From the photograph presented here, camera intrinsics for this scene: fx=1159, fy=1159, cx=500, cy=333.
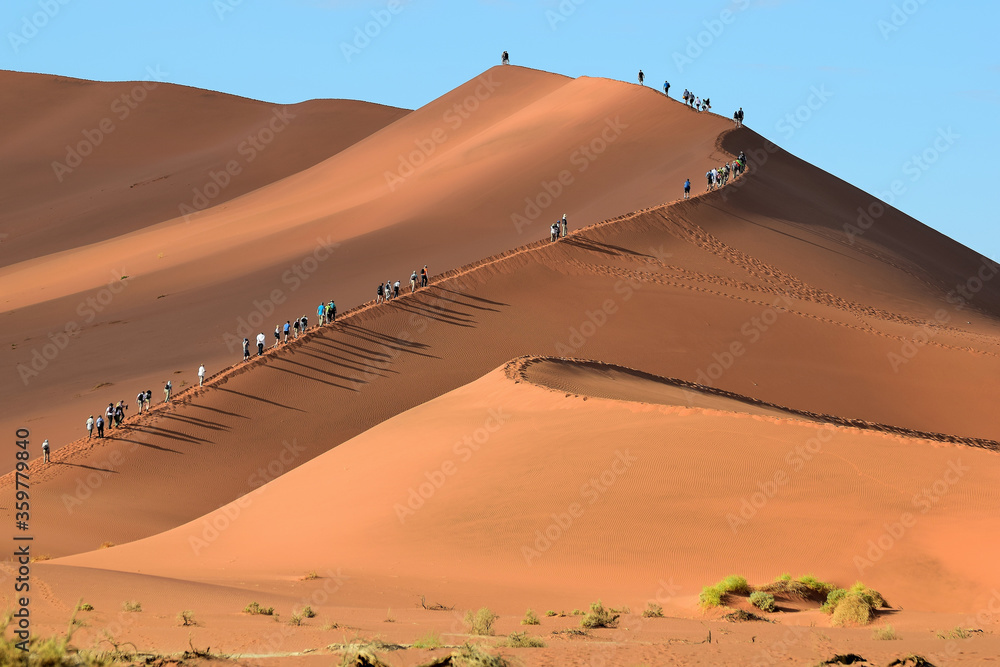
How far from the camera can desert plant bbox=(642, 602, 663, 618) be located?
14.1 meters

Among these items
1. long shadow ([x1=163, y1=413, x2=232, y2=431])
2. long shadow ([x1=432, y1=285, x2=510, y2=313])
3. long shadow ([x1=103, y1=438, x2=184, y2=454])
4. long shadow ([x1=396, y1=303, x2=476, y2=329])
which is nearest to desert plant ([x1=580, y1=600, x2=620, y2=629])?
long shadow ([x1=103, y1=438, x2=184, y2=454])

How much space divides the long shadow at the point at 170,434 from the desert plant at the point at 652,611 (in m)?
17.2

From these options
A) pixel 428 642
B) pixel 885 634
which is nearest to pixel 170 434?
pixel 428 642

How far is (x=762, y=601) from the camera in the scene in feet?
48.1

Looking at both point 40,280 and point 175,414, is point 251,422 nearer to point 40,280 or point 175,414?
point 175,414

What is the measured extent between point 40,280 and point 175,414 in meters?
31.4

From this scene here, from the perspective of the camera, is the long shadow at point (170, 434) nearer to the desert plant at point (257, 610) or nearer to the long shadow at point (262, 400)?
the long shadow at point (262, 400)

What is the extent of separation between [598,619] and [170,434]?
18.7 m

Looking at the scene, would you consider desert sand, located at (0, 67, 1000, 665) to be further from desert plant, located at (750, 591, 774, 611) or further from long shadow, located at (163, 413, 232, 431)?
desert plant, located at (750, 591, 774, 611)

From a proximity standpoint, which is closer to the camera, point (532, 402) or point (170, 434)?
point (532, 402)

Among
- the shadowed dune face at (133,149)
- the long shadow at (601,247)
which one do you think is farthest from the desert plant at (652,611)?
the shadowed dune face at (133,149)

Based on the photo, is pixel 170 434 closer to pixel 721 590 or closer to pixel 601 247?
pixel 601 247

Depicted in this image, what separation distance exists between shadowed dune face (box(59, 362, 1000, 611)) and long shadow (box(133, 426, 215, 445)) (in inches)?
244

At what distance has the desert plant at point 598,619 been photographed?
13164mm
